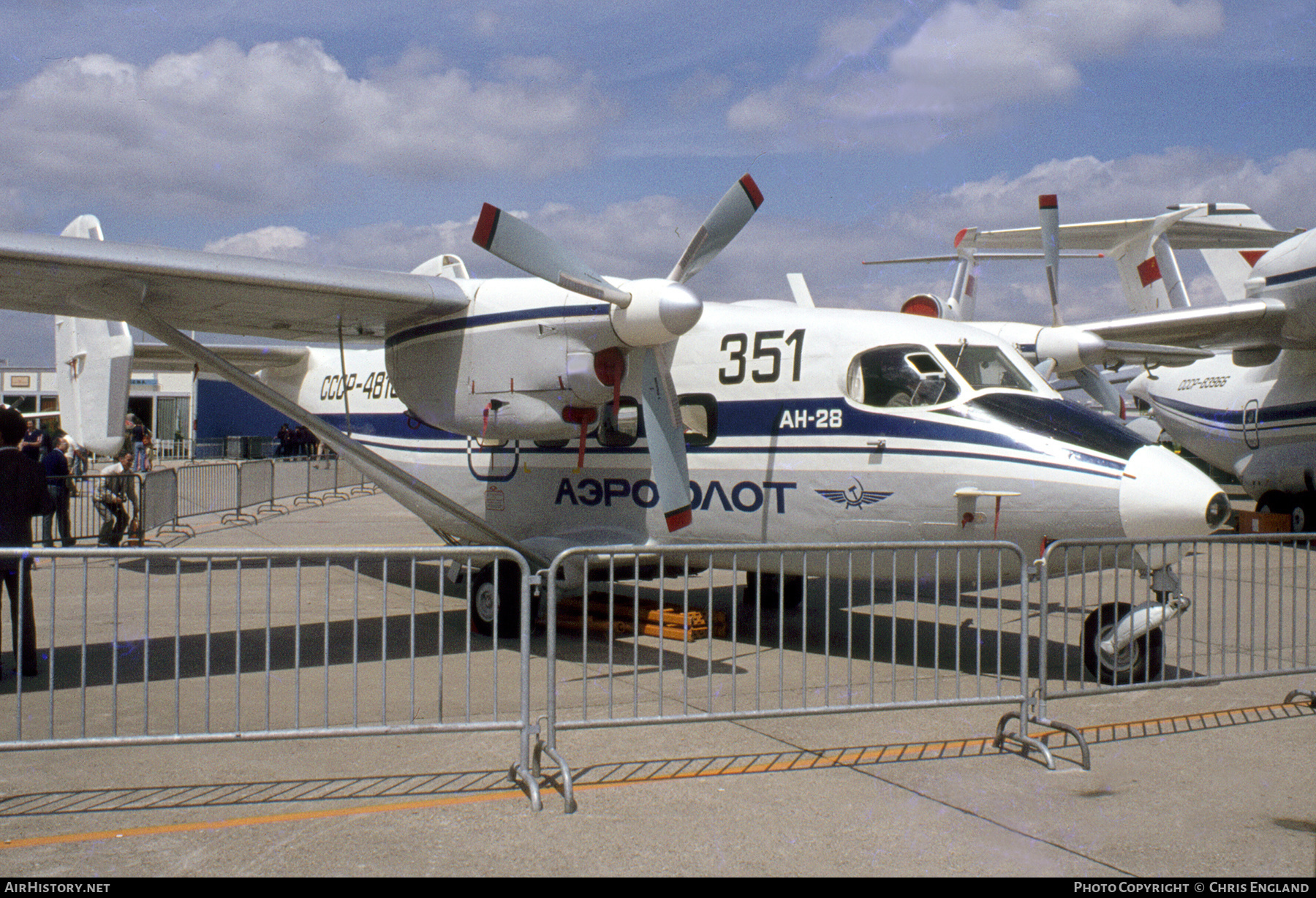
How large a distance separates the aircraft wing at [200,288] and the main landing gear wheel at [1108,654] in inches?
213

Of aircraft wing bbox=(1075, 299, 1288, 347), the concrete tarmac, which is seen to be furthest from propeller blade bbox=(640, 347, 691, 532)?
aircraft wing bbox=(1075, 299, 1288, 347)

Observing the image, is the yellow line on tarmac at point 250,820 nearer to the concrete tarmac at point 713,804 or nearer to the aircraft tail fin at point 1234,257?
the concrete tarmac at point 713,804

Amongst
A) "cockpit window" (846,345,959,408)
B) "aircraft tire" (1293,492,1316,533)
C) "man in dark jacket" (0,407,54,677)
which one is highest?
"cockpit window" (846,345,959,408)

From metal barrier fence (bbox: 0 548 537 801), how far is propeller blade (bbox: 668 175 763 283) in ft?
9.07

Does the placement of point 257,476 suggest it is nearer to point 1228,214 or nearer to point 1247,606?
point 1247,606

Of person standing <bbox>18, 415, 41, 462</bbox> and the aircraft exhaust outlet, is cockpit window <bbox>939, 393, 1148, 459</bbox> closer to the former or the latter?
the aircraft exhaust outlet

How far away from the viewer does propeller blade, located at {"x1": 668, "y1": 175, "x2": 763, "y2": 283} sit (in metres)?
7.76

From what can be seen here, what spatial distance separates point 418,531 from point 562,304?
1053 cm

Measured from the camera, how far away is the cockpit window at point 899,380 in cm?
724

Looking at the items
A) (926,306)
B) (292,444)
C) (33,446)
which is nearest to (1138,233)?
(926,306)

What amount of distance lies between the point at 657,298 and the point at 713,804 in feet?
13.1

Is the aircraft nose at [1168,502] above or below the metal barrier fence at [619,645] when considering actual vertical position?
above

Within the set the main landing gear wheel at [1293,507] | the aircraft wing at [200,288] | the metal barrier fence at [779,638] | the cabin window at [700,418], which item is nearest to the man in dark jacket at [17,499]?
the aircraft wing at [200,288]
